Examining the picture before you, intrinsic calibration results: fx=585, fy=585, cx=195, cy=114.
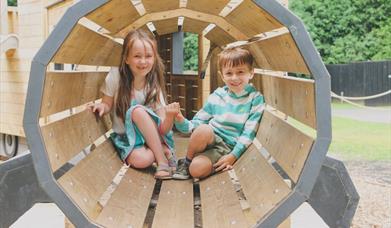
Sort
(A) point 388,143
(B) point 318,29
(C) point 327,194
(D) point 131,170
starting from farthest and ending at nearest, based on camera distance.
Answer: (B) point 318,29 < (A) point 388,143 < (C) point 327,194 < (D) point 131,170

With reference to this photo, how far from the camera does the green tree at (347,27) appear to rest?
26.2 meters

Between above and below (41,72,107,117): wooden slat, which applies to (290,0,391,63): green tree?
above

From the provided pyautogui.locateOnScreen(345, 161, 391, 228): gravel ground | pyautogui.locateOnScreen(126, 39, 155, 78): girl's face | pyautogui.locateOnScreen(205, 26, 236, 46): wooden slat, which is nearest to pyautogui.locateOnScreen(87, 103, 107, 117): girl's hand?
pyautogui.locateOnScreen(126, 39, 155, 78): girl's face

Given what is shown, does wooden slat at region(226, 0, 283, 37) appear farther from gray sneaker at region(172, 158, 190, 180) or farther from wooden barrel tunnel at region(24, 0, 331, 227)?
gray sneaker at region(172, 158, 190, 180)

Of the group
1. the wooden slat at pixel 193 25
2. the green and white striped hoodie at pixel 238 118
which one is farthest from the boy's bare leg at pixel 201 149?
the wooden slat at pixel 193 25

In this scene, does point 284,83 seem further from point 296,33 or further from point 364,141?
point 364,141

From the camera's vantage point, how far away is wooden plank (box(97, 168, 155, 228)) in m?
2.61

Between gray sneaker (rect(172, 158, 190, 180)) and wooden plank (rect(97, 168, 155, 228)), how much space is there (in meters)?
0.16

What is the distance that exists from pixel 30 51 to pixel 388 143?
648 cm

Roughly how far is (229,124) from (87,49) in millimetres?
1015

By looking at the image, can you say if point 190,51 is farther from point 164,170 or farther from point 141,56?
point 164,170

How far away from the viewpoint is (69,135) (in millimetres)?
2984

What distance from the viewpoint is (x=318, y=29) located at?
90.2ft

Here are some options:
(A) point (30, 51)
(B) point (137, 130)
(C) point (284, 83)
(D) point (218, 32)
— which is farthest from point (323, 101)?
(A) point (30, 51)
